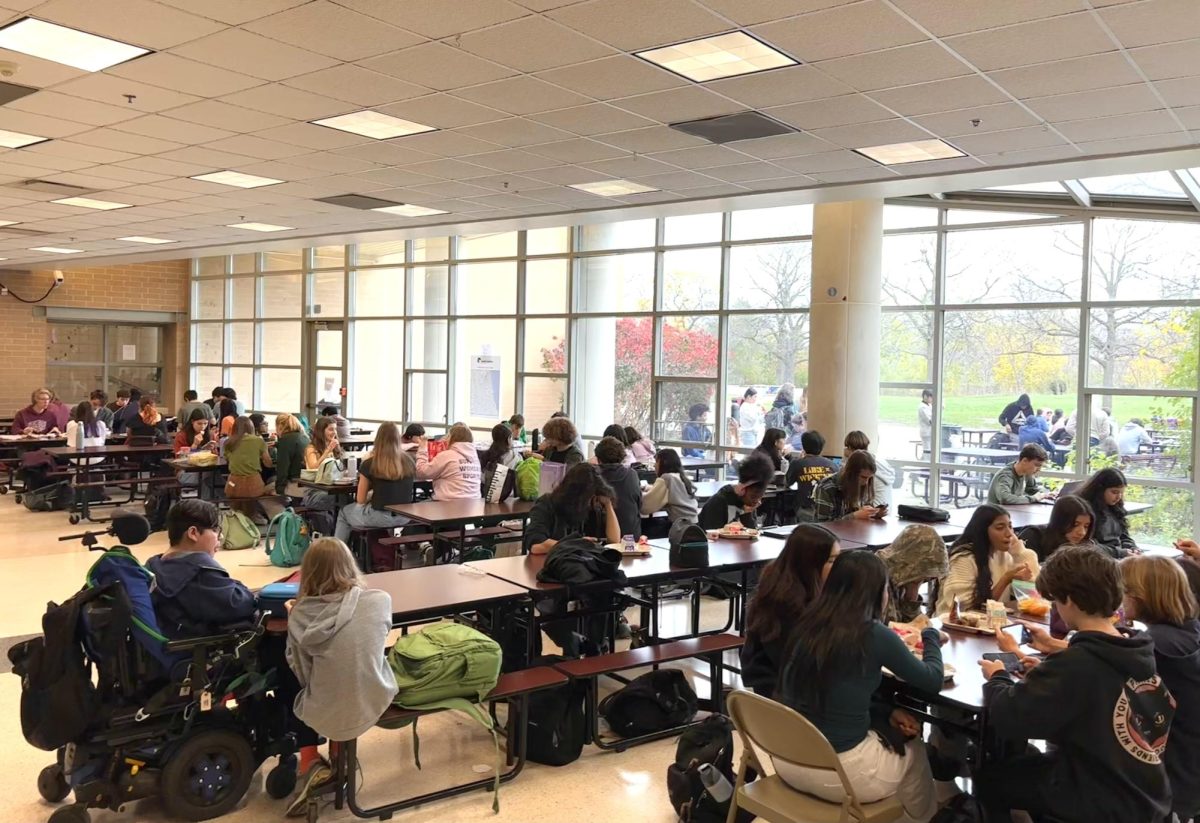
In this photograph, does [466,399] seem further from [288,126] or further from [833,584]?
[833,584]

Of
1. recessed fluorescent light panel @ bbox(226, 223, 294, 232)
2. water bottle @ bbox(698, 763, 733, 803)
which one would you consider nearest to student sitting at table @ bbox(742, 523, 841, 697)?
water bottle @ bbox(698, 763, 733, 803)

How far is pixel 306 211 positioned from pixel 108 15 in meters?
5.51

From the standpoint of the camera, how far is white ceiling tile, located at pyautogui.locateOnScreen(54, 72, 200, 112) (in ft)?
17.1

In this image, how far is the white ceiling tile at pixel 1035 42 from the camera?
3992mm

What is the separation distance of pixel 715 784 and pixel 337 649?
1.44m

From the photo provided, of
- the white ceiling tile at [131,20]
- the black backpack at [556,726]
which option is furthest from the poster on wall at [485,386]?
the black backpack at [556,726]

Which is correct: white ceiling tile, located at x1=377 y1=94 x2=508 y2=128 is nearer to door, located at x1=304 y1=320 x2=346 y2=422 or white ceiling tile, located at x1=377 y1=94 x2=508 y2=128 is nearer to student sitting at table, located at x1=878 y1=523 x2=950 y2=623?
student sitting at table, located at x1=878 y1=523 x2=950 y2=623

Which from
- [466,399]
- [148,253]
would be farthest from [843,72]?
[148,253]

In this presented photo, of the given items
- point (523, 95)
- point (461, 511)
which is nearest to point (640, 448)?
point (461, 511)

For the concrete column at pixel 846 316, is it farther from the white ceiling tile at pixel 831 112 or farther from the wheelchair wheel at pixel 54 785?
the wheelchair wheel at pixel 54 785

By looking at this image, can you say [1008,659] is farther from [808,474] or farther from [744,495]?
[808,474]

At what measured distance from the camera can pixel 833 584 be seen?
9.98 feet

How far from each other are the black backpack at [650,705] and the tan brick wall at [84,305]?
1619 centimetres

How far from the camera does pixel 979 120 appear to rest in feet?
18.0
